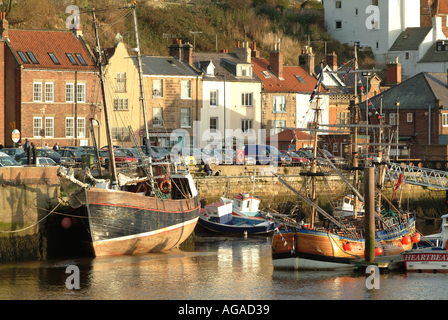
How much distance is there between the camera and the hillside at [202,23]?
213 feet

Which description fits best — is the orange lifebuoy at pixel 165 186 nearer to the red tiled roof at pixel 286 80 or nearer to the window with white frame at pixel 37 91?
the window with white frame at pixel 37 91

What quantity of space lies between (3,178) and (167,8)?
52.6 meters

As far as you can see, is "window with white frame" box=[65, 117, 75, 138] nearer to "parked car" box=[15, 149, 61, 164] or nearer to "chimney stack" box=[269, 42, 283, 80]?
"parked car" box=[15, 149, 61, 164]

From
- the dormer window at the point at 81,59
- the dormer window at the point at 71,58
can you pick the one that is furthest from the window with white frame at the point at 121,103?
the dormer window at the point at 71,58

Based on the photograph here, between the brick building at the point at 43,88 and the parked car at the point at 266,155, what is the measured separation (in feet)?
40.4

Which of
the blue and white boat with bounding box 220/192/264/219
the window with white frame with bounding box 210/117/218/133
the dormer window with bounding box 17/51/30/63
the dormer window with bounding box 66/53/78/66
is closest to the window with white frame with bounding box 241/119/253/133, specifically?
the window with white frame with bounding box 210/117/218/133

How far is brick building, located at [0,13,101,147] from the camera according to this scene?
5069cm

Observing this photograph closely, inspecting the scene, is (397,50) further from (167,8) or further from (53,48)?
(53,48)

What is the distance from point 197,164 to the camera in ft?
154

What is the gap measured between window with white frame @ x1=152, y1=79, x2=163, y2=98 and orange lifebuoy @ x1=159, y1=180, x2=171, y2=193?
80.8 feet

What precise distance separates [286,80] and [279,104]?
3.41 m

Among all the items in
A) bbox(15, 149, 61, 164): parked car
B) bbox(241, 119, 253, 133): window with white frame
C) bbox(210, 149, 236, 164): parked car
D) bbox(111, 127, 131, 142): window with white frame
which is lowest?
bbox(210, 149, 236, 164): parked car

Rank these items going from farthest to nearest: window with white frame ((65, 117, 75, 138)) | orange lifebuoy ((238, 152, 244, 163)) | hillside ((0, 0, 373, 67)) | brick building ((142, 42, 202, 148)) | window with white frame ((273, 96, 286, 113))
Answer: hillside ((0, 0, 373, 67)), window with white frame ((273, 96, 286, 113)), brick building ((142, 42, 202, 148)), window with white frame ((65, 117, 75, 138)), orange lifebuoy ((238, 152, 244, 163))
